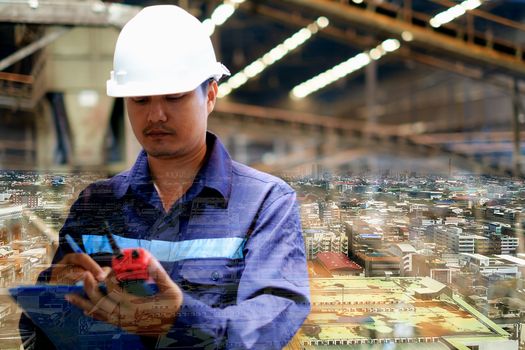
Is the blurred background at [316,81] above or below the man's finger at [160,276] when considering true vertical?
above

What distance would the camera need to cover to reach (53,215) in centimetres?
150

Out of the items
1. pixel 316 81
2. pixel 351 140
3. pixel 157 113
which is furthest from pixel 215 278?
pixel 351 140

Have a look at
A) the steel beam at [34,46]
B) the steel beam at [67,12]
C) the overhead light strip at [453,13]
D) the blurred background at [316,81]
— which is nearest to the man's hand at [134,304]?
the blurred background at [316,81]

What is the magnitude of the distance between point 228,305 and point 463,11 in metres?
3.34

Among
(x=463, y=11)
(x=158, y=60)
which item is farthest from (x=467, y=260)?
(x=463, y=11)

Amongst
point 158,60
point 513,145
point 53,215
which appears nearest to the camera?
point 158,60

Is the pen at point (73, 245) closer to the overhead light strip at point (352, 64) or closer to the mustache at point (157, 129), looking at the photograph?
the mustache at point (157, 129)

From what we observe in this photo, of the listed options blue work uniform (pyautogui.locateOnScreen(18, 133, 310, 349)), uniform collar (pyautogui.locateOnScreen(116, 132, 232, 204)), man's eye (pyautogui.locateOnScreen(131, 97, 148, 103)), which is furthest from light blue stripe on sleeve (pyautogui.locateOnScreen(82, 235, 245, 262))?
man's eye (pyautogui.locateOnScreen(131, 97, 148, 103))

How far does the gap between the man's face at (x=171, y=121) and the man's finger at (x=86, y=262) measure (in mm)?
304

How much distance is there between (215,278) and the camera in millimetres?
1335

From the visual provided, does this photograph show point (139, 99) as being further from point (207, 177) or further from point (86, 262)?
point (86, 262)

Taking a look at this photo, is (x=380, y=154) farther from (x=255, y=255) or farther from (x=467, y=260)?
(x=255, y=255)

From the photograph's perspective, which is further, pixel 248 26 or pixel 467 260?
pixel 248 26

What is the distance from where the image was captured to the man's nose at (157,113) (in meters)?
1.32
